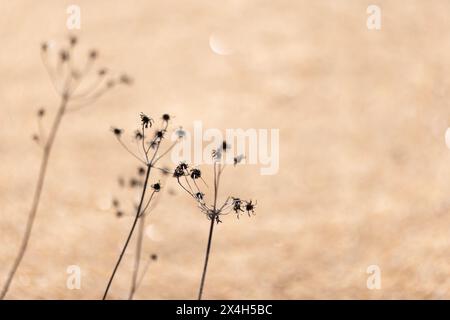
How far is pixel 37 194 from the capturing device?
6098 millimetres

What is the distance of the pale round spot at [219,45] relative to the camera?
21.1 feet

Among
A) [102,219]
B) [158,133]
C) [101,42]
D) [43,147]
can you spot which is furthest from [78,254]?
[101,42]

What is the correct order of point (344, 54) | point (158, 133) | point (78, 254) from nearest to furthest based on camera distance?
point (158, 133), point (78, 254), point (344, 54)

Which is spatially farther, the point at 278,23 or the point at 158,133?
the point at 278,23

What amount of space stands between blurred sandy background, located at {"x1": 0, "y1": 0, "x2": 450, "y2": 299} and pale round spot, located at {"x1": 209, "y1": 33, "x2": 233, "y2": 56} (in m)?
0.03

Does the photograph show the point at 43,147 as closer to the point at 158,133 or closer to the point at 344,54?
the point at 158,133

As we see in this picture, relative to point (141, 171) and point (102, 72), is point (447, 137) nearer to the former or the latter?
point (141, 171)

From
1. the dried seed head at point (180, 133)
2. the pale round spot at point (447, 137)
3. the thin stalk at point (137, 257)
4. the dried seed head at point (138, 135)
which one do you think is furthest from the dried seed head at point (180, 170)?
the pale round spot at point (447, 137)

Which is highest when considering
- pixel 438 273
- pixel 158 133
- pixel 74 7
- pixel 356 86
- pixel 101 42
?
pixel 74 7

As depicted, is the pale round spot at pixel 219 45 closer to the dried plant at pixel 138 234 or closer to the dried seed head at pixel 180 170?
the dried plant at pixel 138 234

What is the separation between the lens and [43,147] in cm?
615

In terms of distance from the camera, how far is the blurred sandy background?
6.00 m

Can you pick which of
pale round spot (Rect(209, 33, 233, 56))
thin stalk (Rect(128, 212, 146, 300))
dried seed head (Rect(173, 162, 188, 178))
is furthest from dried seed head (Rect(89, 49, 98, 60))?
dried seed head (Rect(173, 162, 188, 178))

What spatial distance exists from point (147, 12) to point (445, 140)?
3.90 m
